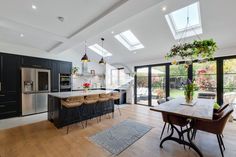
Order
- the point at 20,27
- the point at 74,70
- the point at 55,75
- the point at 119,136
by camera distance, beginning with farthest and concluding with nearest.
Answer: the point at 74,70
the point at 55,75
the point at 20,27
the point at 119,136

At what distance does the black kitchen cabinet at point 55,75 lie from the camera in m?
5.21

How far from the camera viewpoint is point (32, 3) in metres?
2.42

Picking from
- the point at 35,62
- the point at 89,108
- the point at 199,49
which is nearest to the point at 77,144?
the point at 89,108

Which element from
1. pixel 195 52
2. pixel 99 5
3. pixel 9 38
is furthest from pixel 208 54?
pixel 9 38

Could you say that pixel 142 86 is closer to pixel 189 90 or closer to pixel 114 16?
pixel 189 90

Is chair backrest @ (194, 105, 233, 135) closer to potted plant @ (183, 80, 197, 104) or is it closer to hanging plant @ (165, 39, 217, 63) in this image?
potted plant @ (183, 80, 197, 104)

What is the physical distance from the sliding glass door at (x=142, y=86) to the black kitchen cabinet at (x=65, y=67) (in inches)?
146

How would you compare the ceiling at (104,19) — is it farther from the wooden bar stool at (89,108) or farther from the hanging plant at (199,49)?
the wooden bar stool at (89,108)

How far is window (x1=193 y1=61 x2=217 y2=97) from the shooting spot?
426cm

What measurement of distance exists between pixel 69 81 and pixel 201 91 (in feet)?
19.6

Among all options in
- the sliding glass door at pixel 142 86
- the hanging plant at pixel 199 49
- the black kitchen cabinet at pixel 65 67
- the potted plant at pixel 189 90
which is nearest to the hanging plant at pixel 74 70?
the black kitchen cabinet at pixel 65 67

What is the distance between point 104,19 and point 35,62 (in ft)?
12.6

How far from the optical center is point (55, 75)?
5309mm

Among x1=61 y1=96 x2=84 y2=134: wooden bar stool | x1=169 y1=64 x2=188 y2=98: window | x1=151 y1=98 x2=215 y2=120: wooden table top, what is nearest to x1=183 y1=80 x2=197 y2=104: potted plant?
x1=151 y1=98 x2=215 y2=120: wooden table top
